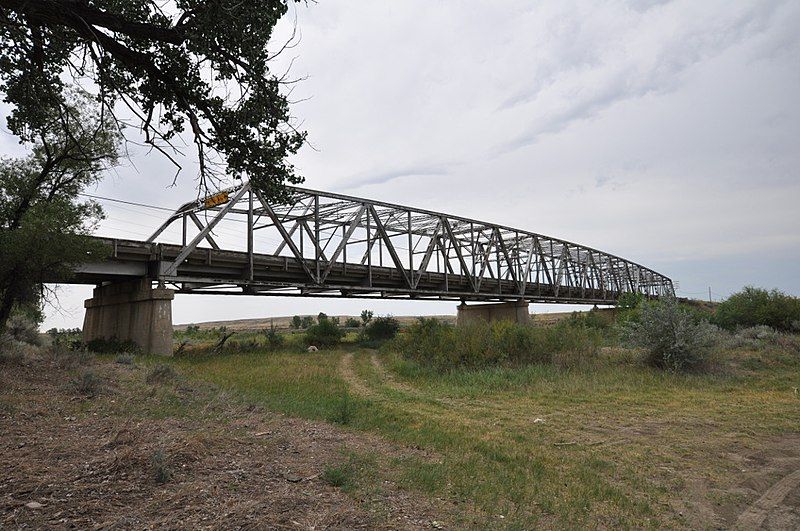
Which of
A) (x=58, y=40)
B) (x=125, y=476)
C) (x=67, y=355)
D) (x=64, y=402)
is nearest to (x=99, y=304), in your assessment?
(x=67, y=355)

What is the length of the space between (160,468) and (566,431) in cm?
780

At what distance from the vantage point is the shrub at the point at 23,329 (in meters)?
23.3

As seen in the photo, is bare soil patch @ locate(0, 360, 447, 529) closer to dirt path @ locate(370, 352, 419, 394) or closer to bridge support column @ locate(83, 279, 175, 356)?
dirt path @ locate(370, 352, 419, 394)

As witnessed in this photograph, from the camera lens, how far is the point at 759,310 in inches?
1310

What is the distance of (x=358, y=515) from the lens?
16.3 ft

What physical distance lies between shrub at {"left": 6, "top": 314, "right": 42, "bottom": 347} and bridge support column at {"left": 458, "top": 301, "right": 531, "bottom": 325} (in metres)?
36.8

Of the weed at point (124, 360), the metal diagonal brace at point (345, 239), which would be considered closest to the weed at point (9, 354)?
the weed at point (124, 360)

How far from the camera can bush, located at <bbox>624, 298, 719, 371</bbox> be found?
1805cm

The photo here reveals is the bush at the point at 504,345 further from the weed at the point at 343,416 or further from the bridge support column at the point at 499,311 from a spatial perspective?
the bridge support column at the point at 499,311

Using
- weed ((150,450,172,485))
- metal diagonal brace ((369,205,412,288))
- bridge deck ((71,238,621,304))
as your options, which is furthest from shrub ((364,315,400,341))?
weed ((150,450,172,485))

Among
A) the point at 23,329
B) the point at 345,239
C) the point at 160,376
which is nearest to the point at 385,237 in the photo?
the point at 345,239

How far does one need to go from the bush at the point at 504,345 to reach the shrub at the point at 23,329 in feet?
64.3

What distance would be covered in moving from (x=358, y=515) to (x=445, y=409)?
7839 mm

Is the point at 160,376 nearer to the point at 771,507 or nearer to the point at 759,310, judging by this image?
the point at 771,507
